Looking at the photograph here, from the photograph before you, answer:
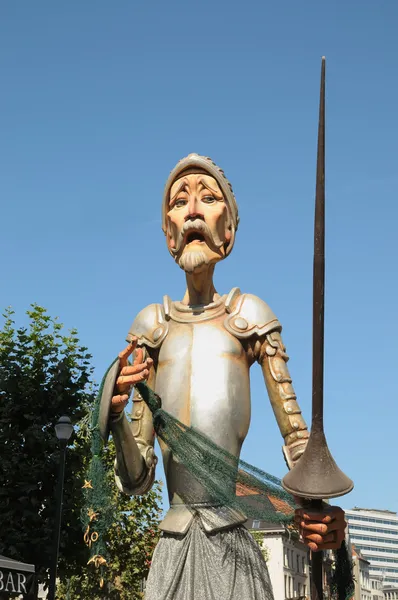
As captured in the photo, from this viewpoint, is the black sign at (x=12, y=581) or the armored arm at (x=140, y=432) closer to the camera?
the armored arm at (x=140, y=432)

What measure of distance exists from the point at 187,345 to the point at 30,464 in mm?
13432

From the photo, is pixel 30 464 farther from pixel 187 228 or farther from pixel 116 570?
pixel 187 228

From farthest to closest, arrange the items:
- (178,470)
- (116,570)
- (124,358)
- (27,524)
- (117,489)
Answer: (116,570) < (27,524) < (117,489) < (178,470) < (124,358)

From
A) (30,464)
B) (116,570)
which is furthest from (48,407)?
(116,570)

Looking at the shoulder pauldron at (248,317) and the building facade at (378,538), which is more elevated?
the building facade at (378,538)

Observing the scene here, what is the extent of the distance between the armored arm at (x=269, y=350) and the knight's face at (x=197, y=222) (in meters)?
0.40

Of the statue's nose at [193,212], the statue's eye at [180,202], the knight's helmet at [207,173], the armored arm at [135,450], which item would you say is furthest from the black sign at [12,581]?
the statue's nose at [193,212]

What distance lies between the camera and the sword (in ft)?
13.5

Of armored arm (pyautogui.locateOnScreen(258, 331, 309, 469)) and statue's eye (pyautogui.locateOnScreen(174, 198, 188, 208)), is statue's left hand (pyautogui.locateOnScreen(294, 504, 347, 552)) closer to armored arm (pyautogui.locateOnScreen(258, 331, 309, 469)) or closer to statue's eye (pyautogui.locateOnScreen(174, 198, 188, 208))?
armored arm (pyautogui.locateOnScreen(258, 331, 309, 469))

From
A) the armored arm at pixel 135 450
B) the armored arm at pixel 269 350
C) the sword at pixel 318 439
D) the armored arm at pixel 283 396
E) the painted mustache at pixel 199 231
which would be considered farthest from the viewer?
the painted mustache at pixel 199 231

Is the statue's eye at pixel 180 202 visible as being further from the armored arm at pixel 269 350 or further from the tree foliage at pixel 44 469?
the tree foliage at pixel 44 469

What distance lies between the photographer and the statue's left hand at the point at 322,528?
14.3ft

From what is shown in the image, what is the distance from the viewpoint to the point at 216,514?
15.8ft

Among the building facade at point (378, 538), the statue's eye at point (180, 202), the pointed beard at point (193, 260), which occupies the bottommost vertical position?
the pointed beard at point (193, 260)
